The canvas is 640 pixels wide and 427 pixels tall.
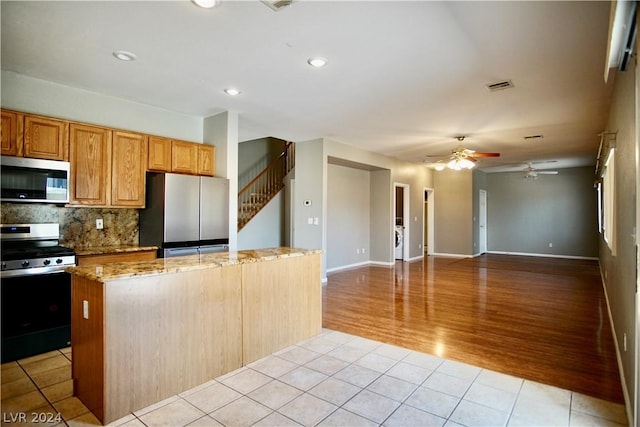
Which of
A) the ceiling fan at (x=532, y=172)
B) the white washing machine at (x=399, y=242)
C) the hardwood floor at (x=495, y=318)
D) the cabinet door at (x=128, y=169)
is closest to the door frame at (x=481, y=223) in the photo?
the ceiling fan at (x=532, y=172)

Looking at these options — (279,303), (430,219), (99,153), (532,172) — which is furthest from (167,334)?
(532,172)

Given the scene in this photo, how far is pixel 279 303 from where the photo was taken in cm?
321

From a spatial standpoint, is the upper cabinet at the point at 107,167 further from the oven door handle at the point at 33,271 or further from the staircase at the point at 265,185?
the staircase at the point at 265,185

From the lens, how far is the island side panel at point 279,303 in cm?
294

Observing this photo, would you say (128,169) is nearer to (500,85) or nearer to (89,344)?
(89,344)

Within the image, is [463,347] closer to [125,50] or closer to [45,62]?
[125,50]

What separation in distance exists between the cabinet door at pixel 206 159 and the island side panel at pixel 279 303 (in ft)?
7.10

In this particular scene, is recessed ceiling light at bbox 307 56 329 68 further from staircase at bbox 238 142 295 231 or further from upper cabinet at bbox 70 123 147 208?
staircase at bbox 238 142 295 231

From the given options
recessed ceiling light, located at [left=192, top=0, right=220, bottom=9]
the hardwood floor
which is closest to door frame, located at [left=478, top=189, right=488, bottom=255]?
the hardwood floor

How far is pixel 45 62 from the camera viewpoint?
3164 mm

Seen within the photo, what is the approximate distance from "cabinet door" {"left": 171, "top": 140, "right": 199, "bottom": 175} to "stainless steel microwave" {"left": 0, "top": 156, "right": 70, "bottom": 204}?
1.17m

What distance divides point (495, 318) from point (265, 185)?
5.37 meters

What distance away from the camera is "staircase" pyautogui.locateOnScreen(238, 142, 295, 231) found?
24.8 feet

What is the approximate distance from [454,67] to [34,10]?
11.0 feet
